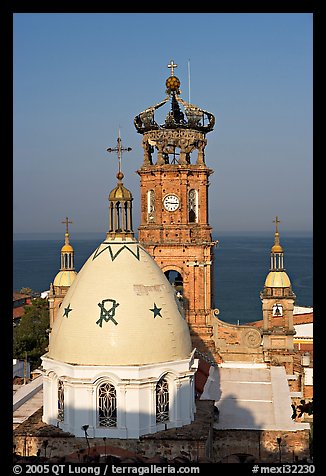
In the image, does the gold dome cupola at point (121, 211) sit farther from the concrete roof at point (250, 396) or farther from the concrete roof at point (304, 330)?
the concrete roof at point (304, 330)

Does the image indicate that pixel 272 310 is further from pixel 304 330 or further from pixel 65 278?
pixel 304 330

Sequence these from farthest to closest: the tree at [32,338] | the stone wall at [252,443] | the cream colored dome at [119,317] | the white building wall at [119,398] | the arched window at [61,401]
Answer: the tree at [32,338] < the stone wall at [252,443] < the arched window at [61,401] < the cream colored dome at [119,317] < the white building wall at [119,398]

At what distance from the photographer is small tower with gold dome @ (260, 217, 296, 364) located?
116 feet

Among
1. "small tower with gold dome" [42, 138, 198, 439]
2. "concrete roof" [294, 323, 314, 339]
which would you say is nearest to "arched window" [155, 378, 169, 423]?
"small tower with gold dome" [42, 138, 198, 439]

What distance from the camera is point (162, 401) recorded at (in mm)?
21266

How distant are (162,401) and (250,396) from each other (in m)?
8.49

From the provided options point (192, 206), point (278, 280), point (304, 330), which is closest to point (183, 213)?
point (192, 206)

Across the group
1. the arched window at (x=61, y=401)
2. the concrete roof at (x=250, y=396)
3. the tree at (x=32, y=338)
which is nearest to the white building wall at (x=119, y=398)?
the arched window at (x=61, y=401)

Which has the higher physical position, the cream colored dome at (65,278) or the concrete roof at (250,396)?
the cream colored dome at (65,278)

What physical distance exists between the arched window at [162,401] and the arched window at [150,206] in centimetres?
1567

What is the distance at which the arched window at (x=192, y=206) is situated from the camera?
36.0 meters

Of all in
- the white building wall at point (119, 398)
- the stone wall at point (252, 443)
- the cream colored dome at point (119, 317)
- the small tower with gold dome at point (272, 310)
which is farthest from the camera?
the small tower with gold dome at point (272, 310)
